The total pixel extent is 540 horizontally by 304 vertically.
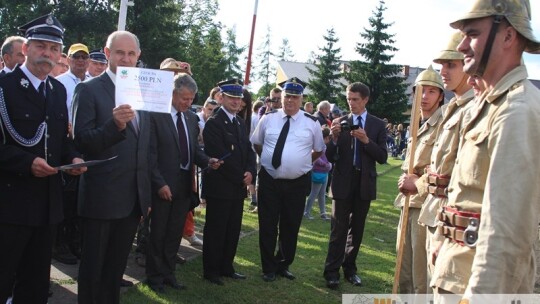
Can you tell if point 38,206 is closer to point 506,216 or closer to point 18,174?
point 18,174

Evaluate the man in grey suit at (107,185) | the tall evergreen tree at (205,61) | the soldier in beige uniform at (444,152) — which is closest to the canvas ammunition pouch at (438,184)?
the soldier in beige uniform at (444,152)

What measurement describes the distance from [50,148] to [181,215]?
2.38 m

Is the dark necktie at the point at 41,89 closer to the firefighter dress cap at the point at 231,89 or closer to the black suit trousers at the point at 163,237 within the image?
the black suit trousers at the point at 163,237

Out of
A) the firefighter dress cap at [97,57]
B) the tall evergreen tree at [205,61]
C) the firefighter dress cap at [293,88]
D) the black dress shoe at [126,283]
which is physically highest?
the tall evergreen tree at [205,61]

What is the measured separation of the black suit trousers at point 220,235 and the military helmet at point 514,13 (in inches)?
167

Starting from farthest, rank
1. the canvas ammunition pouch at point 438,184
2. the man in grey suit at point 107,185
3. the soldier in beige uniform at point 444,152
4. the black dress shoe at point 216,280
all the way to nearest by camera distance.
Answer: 1. the black dress shoe at point 216,280
2. the man in grey suit at point 107,185
3. the canvas ammunition pouch at point 438,184
4. the soldier in beige uniform at point 444,152

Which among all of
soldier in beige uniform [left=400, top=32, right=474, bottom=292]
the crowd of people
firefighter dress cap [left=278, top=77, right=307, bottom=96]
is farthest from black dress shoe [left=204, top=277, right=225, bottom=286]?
soldier in beige uniform [left=400, top=32, right=474, bottom=292]

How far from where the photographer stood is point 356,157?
6395 mm

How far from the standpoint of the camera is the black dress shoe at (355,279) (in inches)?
252

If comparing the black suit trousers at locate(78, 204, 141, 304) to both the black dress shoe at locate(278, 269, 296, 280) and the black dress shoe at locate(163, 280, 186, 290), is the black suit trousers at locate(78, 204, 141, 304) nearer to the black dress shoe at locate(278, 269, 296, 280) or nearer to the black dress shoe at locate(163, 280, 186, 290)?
the black dress shoe at locate(163, 280, 186, 290)

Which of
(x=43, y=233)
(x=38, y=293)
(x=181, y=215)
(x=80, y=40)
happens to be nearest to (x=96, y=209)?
(x=43, y=233)

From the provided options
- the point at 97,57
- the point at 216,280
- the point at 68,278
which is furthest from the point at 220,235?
the point at 97,57

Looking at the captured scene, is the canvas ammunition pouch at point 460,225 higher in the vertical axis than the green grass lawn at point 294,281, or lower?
higher

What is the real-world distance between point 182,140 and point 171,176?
478mm
